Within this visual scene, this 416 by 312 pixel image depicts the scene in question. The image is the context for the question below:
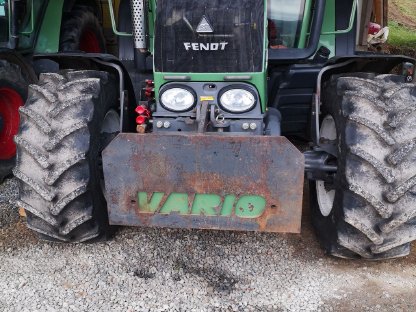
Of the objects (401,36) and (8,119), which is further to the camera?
(401,36)

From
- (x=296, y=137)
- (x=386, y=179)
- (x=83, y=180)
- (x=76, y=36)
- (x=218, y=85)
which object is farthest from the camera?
(x=76, y=36)

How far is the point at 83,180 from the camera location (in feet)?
10.3

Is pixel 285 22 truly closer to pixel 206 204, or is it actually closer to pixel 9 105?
pixel 206 204

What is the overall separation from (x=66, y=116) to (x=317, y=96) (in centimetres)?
164

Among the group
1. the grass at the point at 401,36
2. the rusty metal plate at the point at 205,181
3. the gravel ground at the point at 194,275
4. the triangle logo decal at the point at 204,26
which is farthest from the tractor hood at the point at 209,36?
the grass at the point at 401,36

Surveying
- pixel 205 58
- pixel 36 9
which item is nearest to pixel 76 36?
pixel 36 9

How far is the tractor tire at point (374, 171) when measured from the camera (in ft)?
9.69

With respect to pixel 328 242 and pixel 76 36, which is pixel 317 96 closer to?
pixel 328 242

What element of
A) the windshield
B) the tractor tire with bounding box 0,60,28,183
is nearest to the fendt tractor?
the windshield

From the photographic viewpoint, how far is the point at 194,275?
3.42 metres

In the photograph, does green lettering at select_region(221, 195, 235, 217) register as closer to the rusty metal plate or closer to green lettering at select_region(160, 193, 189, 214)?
the rusty metal plate

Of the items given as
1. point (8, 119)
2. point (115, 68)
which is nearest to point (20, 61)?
point (8, 119)

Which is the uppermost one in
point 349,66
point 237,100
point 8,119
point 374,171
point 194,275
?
point 349,66

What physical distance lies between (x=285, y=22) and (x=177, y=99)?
4.79 ft
